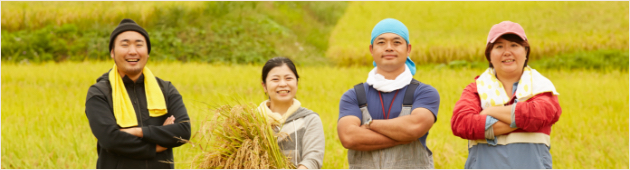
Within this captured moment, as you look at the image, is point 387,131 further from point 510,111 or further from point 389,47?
point 510,111

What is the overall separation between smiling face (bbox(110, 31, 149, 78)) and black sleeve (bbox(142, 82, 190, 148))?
372 millimetres

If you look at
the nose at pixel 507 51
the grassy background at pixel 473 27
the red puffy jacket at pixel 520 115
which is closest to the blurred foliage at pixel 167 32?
the grassy background at pixel 473 27

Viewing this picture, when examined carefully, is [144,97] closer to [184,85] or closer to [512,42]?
[512,42]

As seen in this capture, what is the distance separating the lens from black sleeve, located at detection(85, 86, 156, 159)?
11.6 ft

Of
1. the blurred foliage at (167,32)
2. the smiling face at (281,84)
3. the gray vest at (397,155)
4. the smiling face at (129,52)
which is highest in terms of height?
the blurred foliage at (167,32)

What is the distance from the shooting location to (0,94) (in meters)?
8.80

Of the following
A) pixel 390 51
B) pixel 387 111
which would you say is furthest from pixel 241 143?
pixel 390 51

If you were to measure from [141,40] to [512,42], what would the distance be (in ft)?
9.22

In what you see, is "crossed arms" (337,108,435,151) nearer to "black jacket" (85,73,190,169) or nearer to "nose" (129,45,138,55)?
"black jacket" (85,73,190,169)

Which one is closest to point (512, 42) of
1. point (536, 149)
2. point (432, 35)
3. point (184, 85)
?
point (536, 149)

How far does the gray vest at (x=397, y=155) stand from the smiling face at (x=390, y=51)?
0.66 feet

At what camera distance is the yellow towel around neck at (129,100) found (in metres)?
3.62

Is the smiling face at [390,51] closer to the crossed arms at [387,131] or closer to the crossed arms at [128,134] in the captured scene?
the crossed arms at [387,131]

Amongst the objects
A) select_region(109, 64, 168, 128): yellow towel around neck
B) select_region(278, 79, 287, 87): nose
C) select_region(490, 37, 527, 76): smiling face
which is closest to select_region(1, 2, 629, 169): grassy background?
select_region(109, 64, 168, 128): yellow towel around neck
